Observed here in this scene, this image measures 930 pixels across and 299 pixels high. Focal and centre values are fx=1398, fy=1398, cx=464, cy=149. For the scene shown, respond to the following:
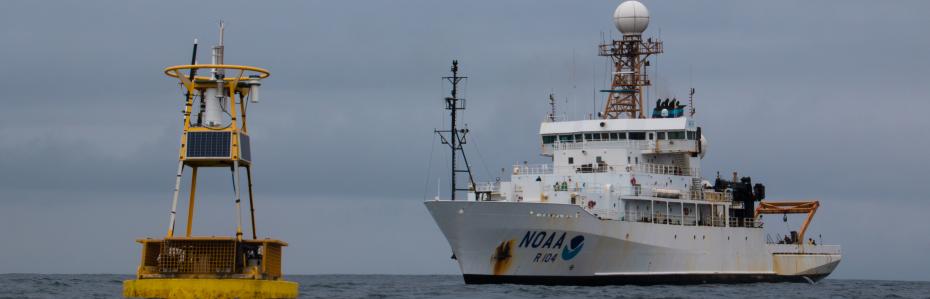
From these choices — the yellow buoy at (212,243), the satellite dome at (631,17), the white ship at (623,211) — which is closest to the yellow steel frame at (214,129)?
the yellow buoy at (212,243)

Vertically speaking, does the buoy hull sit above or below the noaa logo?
below

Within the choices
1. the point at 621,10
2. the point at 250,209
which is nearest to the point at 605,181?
the point at 621,10

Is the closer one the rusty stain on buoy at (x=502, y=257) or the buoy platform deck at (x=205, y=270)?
the buoy platform deck at (x=205, y=270)

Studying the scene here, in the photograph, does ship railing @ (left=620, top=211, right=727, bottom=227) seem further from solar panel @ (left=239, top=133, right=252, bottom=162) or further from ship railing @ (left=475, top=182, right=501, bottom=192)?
solar panel @ (left=239, top=133, right=252, bottom=162)

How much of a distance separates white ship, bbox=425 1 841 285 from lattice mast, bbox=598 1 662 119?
49 millimetres

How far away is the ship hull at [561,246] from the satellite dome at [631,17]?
10833 mm

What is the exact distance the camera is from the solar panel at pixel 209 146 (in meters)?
37.5

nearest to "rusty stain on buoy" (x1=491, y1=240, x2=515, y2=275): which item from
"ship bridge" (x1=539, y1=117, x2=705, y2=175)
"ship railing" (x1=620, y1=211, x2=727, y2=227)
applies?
"ship railing" (x1=620, y1=211, x2=727, y2=227)

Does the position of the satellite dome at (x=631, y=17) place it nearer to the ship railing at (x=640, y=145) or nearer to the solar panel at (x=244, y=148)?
the ship railing at (x=640, y=145)

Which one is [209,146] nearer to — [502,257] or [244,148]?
[244,148]

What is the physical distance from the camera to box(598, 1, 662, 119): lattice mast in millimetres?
68438

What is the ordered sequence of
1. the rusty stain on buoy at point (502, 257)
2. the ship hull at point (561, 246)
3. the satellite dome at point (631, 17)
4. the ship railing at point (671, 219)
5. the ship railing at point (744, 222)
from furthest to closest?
1. the ship railing at point (744, 222)
2. the satellite dome at point (631, 17)
3. the ship railing at point (671, 219)
4. the rusty stain on buoy at point (502, 257)
5. the ship hull at point (561, 246)

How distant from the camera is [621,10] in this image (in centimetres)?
6844

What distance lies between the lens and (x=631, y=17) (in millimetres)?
68375
